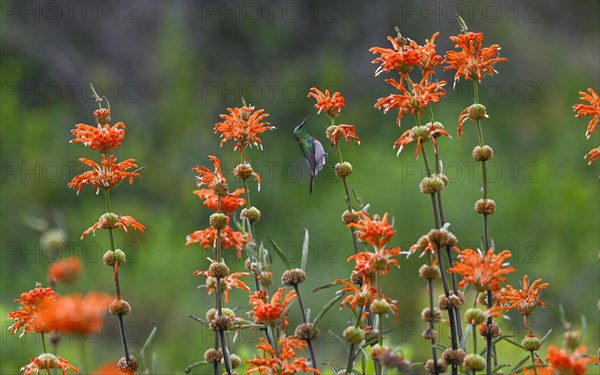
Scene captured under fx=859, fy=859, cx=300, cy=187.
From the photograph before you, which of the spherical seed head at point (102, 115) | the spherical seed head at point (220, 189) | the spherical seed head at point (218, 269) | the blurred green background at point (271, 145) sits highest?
the blurred green background at point (271, 145)

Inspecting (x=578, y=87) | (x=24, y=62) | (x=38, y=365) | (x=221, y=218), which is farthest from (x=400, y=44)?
(x=24, y=62)

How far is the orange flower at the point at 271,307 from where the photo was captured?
1217mm

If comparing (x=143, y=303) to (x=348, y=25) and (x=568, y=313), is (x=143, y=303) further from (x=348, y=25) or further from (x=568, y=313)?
(x=348, y=25)

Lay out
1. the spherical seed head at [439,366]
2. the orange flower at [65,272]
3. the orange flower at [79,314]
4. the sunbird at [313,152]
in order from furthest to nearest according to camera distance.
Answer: the orange flower at [65,272] → the sunbird at [313,152] → the spherical seed head at [439,366] → the orange flower at [79,314]

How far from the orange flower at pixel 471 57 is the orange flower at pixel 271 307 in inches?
16.8

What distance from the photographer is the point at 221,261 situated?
51.3 inches

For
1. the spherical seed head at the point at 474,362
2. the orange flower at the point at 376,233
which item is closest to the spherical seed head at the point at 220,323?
the orange flower at the point at 376,233

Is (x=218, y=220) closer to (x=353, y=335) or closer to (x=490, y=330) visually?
(x=353, y=335)

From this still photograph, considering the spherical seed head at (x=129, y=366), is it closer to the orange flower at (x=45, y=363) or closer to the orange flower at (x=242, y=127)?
the orange flower at (x=45, y=363)

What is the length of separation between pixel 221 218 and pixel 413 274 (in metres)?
4.79

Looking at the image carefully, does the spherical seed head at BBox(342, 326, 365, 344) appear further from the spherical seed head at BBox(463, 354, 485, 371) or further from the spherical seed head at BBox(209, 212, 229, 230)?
the spherical seed head at BBox(209, 212, 229, 230)

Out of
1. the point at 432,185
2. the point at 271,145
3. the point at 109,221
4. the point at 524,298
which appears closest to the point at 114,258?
the point at 109,221

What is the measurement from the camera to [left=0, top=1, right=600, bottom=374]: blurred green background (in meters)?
5.78

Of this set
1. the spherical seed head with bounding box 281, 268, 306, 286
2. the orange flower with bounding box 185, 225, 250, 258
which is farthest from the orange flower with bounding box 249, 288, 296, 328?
the orange flower with bounding box 185, 225, 250, 258
